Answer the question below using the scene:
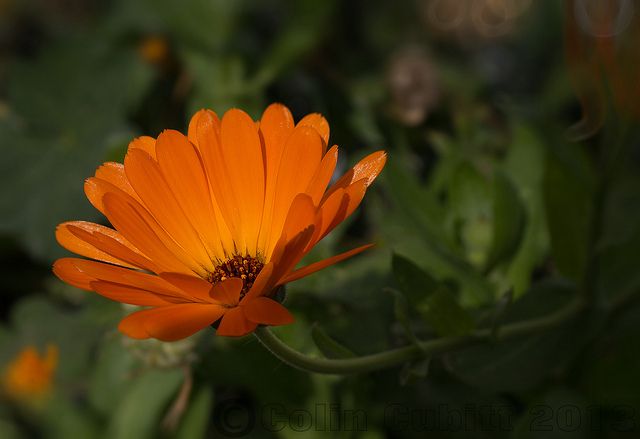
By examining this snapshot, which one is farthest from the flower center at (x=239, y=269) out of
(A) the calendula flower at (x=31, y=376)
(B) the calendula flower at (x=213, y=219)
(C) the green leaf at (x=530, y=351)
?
(A) the calendula flower at (x=31, y=376)

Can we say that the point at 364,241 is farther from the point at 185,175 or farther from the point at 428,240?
the point at 185,175

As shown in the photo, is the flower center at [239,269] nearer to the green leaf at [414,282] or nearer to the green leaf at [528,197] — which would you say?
the green leaf at [414,282]

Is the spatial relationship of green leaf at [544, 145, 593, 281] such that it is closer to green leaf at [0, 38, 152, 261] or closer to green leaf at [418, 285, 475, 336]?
green leaf at [418, 285, 475, 336]

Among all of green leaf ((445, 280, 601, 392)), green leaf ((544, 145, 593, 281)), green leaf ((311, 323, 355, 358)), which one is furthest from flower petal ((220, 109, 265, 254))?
green leaf ((544, 145, 593, 281))

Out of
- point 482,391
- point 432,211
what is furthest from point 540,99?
point 482,391

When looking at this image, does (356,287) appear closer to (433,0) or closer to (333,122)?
(333,122)

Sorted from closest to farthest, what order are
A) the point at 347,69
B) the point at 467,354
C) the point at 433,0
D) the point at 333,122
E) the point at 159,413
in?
the point at 467,354 < the point at 159,413 < the point at 333,122 < the point at 347,69 < the point at 433,0
